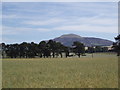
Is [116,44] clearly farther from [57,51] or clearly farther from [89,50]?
[89,50]

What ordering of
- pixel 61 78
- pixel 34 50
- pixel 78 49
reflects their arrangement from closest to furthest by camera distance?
1. pixel 61 78
2. pixel 34 50
3. pixel 78 49

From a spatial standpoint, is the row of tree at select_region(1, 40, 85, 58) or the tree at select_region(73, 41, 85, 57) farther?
the tree at select_region(73, 41, 85, 57)

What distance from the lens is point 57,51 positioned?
148 metres

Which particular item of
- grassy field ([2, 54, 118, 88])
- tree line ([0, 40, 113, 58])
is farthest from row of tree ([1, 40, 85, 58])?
grassy field ([2, 54, 118, 88])

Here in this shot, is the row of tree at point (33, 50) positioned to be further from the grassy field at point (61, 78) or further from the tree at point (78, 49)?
the grassy field at point (61, 78)

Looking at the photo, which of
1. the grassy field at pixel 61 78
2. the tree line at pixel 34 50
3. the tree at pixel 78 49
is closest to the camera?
the grassy field at pixel 61 78

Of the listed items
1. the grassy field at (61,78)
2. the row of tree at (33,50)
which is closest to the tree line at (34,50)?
the row of tree at (33,50)

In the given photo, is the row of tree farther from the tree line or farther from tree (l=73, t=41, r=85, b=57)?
tree (l=73, t=41, r=85, b=57)

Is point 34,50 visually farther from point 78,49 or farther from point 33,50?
point 78,49

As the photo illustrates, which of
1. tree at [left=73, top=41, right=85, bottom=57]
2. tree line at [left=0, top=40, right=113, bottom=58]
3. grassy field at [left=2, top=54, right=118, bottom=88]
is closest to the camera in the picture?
grassy field at [left=2, top=54, right=118, bottom=88]

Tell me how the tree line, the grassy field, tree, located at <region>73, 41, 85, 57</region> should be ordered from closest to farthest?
the grassy field → the tree line → tree, located at <region>73, 41, 85, 57</region>

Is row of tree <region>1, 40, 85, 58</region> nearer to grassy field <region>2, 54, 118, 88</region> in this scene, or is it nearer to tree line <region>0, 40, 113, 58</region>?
tree line <region>0, 40, 113, 58</region>

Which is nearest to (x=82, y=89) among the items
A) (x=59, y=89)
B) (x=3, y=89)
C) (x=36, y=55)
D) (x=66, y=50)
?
(x=59, y=89)

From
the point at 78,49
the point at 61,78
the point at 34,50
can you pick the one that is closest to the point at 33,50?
→ the point at 34,50
